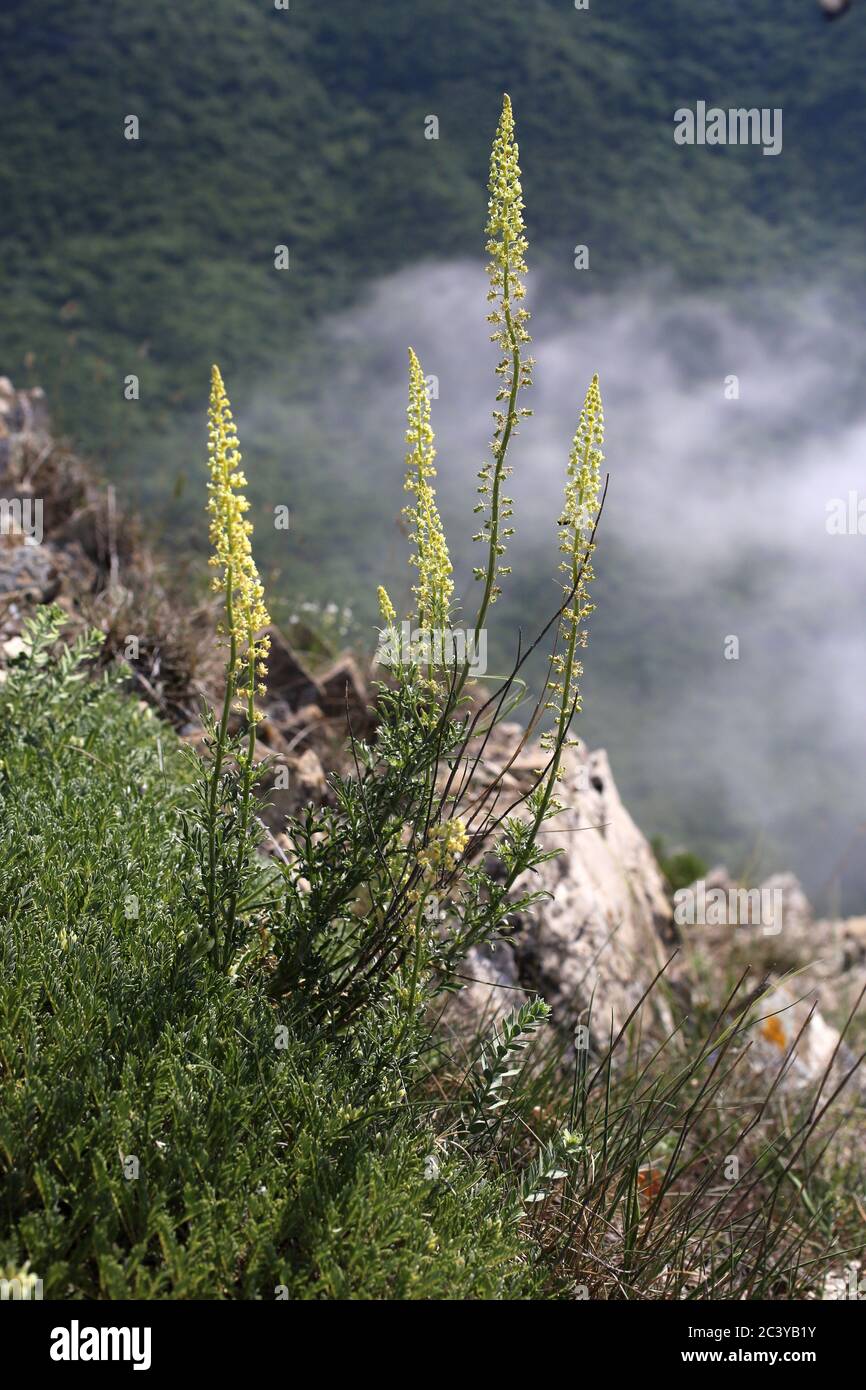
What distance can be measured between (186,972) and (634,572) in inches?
507

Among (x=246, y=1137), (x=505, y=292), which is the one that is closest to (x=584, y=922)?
(x=246, y=1137)

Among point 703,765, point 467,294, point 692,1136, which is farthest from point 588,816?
point 467,294

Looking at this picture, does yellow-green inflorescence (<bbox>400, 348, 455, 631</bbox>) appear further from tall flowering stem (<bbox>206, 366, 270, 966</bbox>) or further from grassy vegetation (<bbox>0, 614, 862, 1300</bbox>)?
grassy vegetation (<bbox>0, 614, 862, 1300</bbox>)

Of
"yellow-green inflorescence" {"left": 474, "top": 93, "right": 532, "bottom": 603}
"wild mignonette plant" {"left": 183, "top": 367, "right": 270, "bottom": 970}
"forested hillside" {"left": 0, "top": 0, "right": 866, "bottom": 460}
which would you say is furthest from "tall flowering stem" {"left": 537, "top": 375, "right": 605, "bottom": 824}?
"forested hillside" {"left": 0, "top": 0, "right": 866, "bottom": 460}

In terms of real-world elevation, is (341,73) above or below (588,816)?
above

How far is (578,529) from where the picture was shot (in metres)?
2.58

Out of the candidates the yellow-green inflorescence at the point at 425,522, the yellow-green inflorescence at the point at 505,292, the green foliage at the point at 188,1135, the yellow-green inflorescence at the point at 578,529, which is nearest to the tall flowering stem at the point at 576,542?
the yellow-green inflorescence at the point at 578,529

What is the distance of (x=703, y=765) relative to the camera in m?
13.3

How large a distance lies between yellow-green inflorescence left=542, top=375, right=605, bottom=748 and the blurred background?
734 cm

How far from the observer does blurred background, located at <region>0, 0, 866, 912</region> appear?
1314cm

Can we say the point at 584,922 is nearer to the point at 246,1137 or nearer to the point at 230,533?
the point at 246,1137

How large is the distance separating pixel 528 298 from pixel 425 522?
16450mm

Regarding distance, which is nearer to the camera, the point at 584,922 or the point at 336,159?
the point at 584,922
